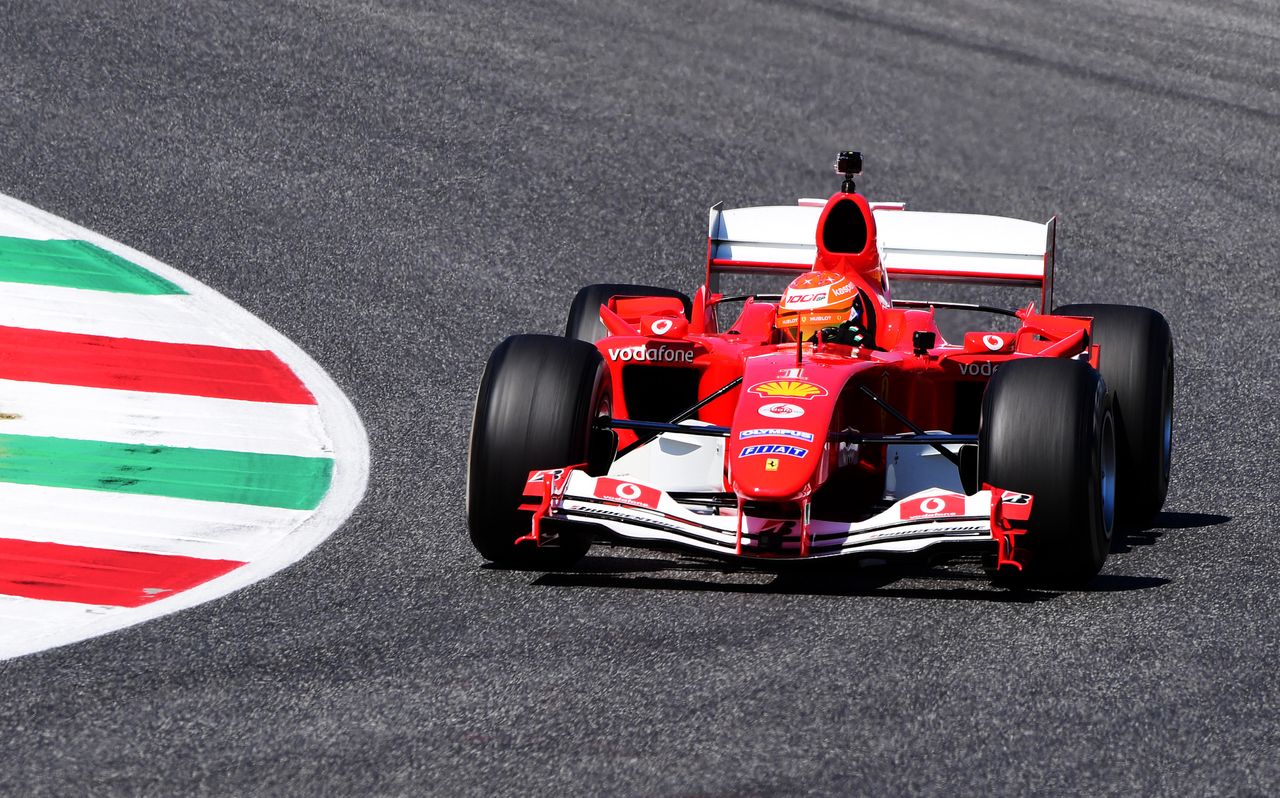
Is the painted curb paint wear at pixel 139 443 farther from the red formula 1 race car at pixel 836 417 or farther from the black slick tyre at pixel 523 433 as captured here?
the red formula 1 race car at pixel 836 417

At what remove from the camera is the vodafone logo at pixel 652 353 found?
24.1ft

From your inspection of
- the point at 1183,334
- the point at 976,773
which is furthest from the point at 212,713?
the point at 1183,334

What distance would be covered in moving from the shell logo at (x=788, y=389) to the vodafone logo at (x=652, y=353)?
80 centimetres

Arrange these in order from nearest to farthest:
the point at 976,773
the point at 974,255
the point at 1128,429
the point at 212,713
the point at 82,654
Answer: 1. the point at 976,773
2. the point at 212,713
3. the point at 82,654
4. the point at 1128,429
5. the point at 974,255

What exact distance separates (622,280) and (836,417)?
5.63 m

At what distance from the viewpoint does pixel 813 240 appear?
8883mm

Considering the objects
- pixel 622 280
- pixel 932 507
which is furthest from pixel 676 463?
pixel 622 280

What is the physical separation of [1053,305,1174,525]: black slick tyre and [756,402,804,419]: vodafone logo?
6.38ft

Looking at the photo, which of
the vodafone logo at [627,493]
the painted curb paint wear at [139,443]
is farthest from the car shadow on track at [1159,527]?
the painted curb paint wear at [139,443]

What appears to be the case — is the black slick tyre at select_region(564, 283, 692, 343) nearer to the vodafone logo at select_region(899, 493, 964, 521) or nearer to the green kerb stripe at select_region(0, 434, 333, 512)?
the green kerb stripe at select_region(0, 434, 333, 512)

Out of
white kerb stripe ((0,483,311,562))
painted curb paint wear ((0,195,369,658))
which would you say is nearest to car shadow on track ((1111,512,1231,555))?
painted curb paint wear ((0,195,369,658))

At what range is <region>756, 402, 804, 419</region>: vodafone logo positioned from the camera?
6363 mm

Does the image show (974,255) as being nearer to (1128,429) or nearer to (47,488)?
(1128,429)

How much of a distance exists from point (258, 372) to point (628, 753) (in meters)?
5.33
